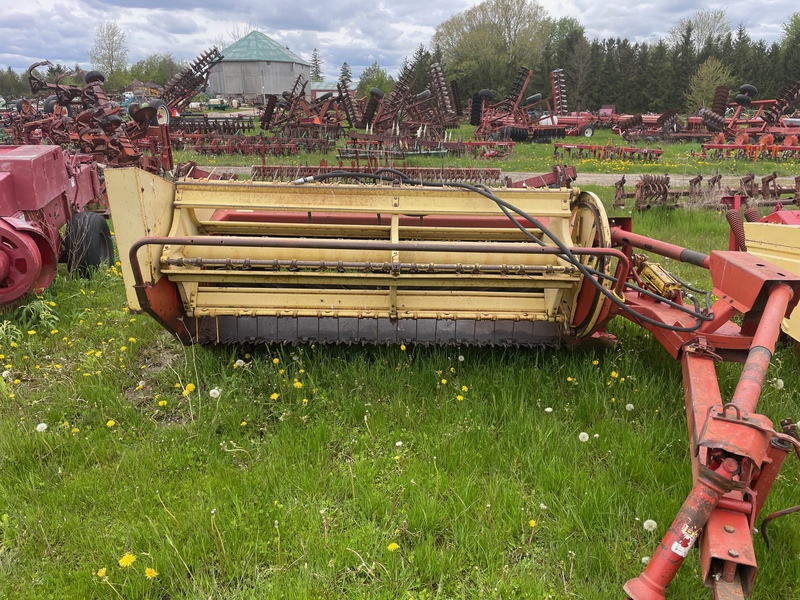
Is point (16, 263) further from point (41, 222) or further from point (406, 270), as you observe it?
point (406, 270)

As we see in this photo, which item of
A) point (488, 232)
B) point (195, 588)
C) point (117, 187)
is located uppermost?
point (117, 187)

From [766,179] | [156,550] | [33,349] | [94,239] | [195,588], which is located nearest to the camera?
[195,588]

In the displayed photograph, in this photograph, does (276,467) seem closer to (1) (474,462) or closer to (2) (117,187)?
(1) (474,462)

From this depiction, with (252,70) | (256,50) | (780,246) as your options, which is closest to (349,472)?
(780,246)

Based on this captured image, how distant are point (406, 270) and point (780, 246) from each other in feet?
8.07

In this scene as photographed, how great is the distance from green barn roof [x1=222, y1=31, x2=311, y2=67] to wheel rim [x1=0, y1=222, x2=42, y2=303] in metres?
71.8

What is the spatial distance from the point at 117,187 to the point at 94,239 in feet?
10.7

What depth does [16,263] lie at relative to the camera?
440 cm

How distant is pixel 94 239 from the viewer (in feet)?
18.7

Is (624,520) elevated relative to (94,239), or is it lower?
lower

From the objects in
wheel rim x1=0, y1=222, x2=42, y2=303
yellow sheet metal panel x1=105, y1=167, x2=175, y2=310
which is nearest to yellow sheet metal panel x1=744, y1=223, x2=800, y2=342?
yellow sheet metal panel x1=105, y1=167, x2=175, y2=310

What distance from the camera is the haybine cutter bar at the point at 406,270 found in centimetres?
277

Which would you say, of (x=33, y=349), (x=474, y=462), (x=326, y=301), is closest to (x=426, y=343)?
(x=326, y=301)

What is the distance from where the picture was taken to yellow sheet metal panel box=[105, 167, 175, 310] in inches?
114
